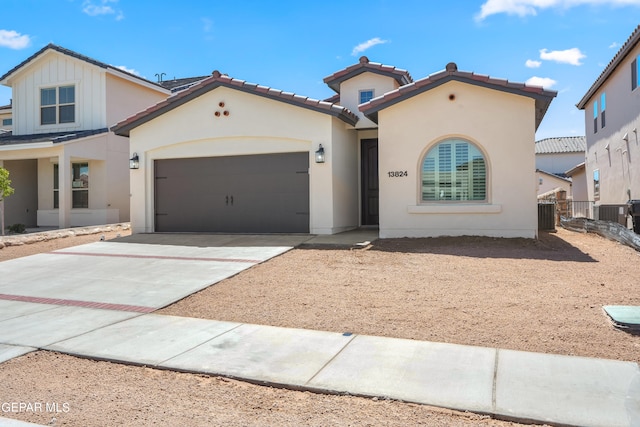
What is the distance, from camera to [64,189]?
679 inches

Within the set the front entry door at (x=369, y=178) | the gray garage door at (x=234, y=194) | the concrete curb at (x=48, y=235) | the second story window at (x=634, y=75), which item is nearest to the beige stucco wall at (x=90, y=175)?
the concrete curb at (x=48, y=235)

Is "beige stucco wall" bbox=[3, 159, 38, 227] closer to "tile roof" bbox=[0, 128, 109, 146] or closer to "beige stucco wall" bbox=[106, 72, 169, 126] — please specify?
"tile roof" bbox=[0, 128, 109, 146]

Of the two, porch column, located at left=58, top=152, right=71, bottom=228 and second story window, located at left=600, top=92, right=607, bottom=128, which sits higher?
second story window, located at left=600, top=92, right=607, bottom=128

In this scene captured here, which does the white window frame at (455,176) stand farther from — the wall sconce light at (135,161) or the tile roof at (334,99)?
the wall sconce light at (135,161)

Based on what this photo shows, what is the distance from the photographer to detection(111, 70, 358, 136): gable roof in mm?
12852

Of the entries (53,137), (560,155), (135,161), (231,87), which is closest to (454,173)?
(231,87)

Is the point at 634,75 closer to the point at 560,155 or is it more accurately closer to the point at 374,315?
the point at 374,315

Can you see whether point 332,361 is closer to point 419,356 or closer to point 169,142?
point 419,356

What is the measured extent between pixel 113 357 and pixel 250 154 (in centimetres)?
960

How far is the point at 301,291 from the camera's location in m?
7.54

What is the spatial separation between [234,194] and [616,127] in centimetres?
1447

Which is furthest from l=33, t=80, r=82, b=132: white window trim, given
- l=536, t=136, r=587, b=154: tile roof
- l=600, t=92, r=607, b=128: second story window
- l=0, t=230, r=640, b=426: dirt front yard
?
l=536, t=136, r=587, b=154: tile roof

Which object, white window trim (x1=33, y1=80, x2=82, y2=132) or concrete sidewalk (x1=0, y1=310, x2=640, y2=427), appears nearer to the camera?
concrete sidewalk (x1=0, y1=310, x2=640, y2=427)

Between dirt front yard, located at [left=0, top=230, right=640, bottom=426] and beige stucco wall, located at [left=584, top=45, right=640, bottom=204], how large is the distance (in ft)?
20.0
